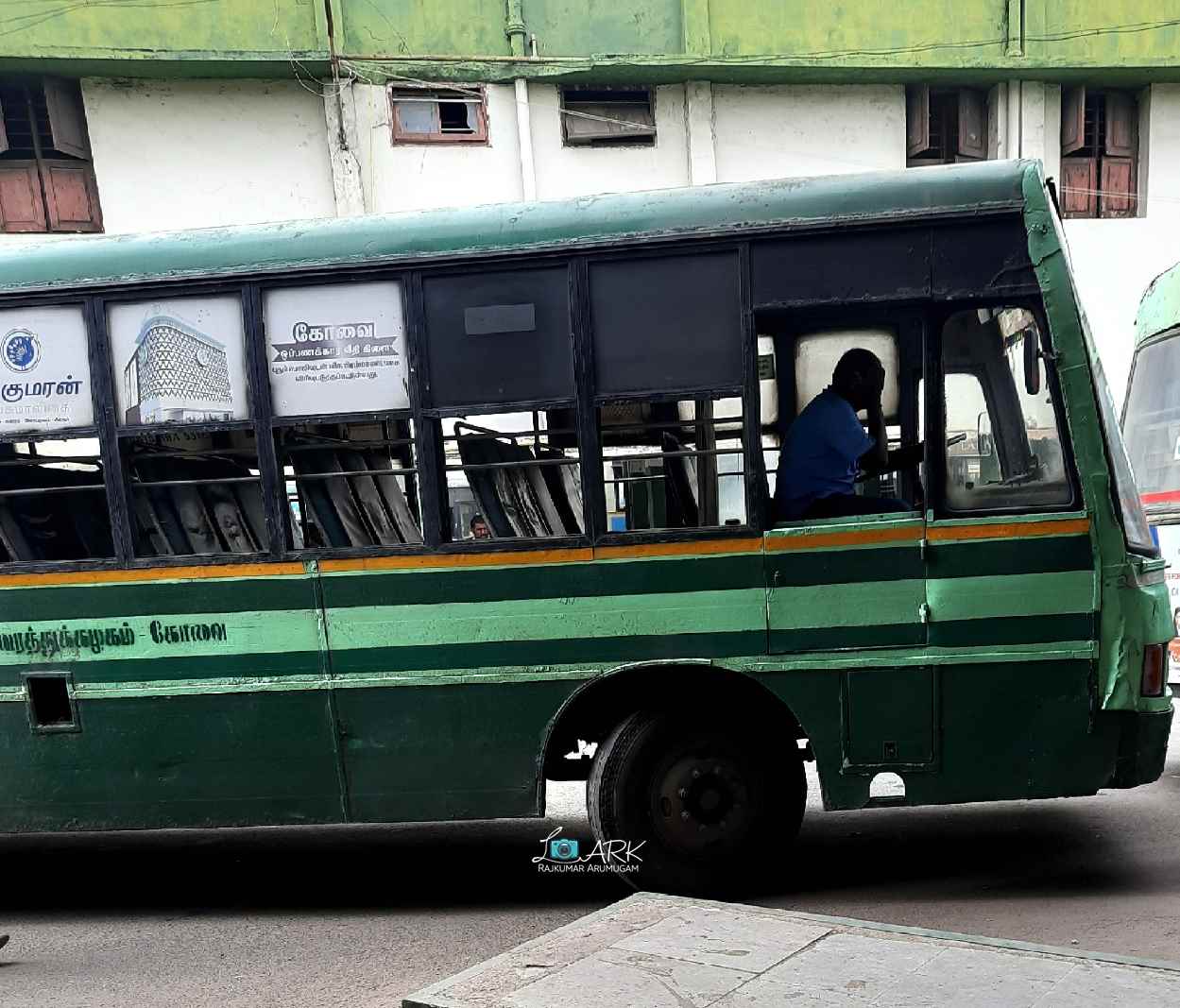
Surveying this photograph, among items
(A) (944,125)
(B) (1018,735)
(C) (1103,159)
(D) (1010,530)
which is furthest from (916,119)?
(B) (1018,735)

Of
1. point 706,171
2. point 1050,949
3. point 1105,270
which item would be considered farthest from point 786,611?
point 1105,270

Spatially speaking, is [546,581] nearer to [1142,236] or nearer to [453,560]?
[453,560]

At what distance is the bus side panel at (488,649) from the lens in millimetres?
3717

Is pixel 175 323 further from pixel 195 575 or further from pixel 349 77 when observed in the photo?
pixel 349 77

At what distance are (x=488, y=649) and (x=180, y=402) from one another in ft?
5.43

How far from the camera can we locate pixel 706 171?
1266cm

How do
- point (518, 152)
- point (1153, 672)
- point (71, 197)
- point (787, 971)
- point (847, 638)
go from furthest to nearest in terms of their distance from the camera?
1. point (518, 152)
2. point (71, 197)
3. point (847, 638)
4. point (1153, 672)
5. point (787, 971)

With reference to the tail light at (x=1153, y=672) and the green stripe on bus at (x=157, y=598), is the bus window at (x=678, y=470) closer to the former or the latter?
the green stripe on bus at (x=157, y=598)

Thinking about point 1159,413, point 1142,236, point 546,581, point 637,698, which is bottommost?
point 637,698

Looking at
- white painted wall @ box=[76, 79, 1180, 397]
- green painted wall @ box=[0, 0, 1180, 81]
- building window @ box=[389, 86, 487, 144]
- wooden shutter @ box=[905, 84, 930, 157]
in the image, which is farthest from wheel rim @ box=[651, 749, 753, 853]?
wooden shutter @ box=[905, 84, 930, 157]

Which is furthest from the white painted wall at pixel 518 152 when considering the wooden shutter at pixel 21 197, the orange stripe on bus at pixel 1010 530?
the orange stripe on bus at pixel 1010 530

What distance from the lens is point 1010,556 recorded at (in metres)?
3.60

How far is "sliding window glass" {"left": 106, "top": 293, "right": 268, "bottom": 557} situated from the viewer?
3906 millimetres

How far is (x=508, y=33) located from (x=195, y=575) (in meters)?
10.6
